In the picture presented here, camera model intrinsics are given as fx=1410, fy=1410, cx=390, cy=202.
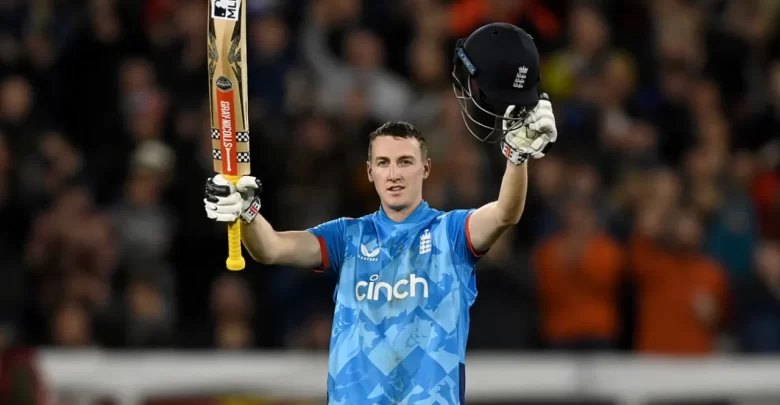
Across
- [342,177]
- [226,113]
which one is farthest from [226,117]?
[342,177]

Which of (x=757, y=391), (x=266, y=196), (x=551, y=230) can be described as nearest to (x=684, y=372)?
(x=757, y=391)

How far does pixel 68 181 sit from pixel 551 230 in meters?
4.96

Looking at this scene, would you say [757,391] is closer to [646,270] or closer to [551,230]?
[646,270]

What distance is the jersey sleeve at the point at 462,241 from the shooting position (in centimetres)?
792

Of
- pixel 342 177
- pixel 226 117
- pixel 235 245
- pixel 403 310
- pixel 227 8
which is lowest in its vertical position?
pixel 403 310

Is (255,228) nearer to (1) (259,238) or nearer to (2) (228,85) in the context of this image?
(1) (259,238)

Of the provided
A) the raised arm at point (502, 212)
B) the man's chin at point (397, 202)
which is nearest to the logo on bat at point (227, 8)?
the man's chin at point (397, 202)

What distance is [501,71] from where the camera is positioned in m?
7.52

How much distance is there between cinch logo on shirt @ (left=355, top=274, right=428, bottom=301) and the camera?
7.84m

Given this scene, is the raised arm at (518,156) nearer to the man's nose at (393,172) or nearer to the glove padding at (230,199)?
the man's nose at (393,172)

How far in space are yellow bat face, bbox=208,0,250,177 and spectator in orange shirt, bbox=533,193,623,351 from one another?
246 inches

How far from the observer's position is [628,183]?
14.9 metres

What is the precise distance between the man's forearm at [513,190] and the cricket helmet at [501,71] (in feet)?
0.67

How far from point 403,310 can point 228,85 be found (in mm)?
1606
